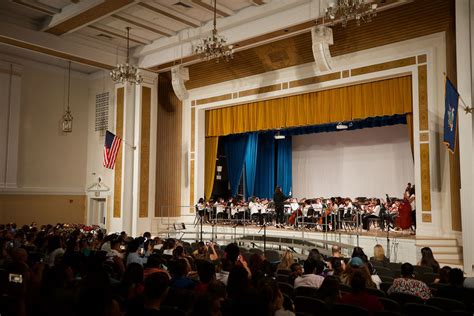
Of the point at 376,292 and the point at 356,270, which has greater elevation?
the point at 356,270

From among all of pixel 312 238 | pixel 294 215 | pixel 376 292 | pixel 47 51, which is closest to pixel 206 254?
pixel 376 292

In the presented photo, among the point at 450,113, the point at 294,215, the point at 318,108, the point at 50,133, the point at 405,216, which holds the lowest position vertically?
the point at 294,215

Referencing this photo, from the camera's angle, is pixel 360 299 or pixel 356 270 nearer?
pixel 360 299

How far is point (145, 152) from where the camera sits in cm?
1617

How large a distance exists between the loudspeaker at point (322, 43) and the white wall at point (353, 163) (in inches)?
237

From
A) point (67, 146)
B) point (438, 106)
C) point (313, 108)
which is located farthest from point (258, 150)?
point (438, 106)

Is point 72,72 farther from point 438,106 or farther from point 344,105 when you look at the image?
point 438,106

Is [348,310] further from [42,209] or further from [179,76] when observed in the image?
Answer: [42,209]

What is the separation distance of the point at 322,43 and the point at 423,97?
298 centimetres

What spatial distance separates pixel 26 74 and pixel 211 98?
687 centimetres

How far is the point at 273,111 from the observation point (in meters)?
15.1

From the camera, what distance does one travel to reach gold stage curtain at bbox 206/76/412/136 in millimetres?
12273

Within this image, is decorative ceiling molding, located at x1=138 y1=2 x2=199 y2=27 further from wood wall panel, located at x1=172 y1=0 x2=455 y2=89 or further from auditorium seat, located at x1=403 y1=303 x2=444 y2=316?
auditorium seat, located at x1=403 y1=303 x2=444 y2=316

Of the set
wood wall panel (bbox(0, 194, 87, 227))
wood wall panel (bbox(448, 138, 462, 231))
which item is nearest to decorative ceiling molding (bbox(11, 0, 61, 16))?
wood wall panel (bbox(0, 194, 87, 227))
